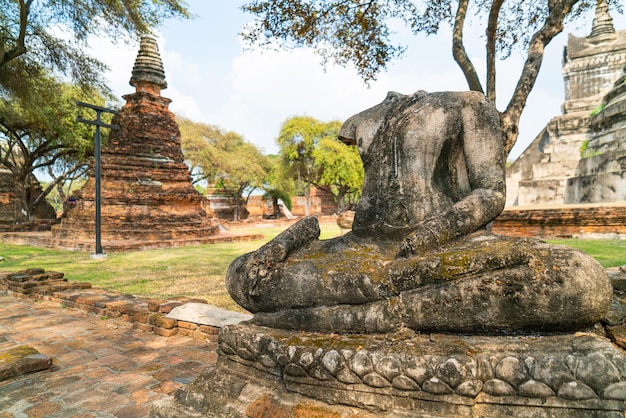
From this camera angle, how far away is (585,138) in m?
15.0

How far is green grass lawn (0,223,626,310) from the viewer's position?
6254 mm

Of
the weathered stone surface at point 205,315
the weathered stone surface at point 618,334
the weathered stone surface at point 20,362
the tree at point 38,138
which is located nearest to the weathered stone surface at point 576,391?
the weathered stone surface at point 618,334

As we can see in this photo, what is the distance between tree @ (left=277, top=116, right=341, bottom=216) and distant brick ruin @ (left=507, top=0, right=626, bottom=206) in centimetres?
1465

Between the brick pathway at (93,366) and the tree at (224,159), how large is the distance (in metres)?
23.8

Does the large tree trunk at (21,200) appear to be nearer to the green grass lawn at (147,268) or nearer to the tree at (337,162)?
the green grass lawn at (147,268)

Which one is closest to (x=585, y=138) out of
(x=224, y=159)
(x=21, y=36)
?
(x=21, y=36)

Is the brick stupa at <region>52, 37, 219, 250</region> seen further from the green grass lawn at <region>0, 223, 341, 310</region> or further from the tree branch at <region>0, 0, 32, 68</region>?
the tree branch at <region>0, 0, 32, 68</region>

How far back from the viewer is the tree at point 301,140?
95.7 feet

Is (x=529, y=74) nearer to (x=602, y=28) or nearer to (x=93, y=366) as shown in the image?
(x=93, y=366)

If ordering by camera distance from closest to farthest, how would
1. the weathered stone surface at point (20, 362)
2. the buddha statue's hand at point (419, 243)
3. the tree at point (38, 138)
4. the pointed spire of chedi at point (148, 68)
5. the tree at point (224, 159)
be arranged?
the buddha statue's hand at point (419, 243) < the weathered stone surface at point (20, 362) < the pointed spire of chedi at point (148, 68) < the tree at point (38, 138) < the tree at point (224, 159)

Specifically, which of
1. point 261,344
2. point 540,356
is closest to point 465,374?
point 540,356

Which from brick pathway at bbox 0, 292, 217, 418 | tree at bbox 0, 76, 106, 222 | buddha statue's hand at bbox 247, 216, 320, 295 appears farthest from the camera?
tree at bbox 0, 76, 106, 222

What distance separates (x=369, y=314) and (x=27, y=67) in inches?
463

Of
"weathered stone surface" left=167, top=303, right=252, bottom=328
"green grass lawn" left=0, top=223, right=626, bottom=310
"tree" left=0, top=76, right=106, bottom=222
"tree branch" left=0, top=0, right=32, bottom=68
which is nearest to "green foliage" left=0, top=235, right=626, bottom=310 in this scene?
"green grass lawn" left=0, top=223, right=626, bottom=310
